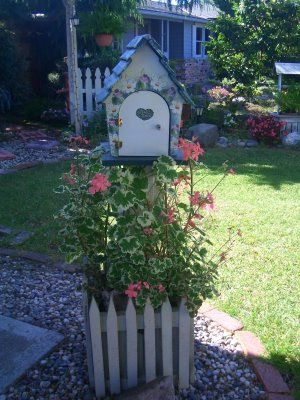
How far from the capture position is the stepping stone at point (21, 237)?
4430 mm

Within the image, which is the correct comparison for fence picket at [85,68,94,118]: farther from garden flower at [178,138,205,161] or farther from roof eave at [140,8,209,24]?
roof eave at [140,8,209,24]

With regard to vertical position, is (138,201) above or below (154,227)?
above

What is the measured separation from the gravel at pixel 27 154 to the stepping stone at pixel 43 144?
9 cm

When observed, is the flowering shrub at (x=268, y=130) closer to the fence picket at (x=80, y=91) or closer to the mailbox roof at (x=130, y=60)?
the fence picket at (x=80, y=91)

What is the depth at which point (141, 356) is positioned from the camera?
2.52 m

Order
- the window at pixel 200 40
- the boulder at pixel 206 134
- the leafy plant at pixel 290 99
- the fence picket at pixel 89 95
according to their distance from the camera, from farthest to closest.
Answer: the window at pixel 200 40 → the fence picket at pixel 89 95 → the leafy plant at pixel 290 99 → the boulder at pixel 206 134

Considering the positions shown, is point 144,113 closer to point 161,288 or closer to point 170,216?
point 170,216

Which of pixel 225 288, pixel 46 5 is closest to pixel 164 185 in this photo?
pixel 225 288

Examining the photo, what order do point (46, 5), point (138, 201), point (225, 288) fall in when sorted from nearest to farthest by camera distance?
1. point (138, 201)
2. point (225, 288)
3. point (46, 5)

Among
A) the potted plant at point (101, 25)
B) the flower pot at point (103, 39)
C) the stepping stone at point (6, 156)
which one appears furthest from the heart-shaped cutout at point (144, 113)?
the flower pot at point (103, 39)

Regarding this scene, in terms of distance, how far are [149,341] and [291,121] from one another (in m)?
8.12

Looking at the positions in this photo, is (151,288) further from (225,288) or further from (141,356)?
(225,288)

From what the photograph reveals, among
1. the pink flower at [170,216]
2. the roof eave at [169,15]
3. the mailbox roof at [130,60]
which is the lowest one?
the pink flower at [170,216]

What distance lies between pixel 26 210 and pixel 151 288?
3.20 metres
